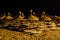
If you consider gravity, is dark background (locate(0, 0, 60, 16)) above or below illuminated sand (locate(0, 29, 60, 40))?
above

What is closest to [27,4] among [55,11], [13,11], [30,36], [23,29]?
[13,11]

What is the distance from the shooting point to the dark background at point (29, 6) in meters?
6.57

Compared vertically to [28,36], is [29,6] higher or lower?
higher

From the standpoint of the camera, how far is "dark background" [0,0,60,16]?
259 inches

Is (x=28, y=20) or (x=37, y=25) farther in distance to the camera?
(x=28, y=20)

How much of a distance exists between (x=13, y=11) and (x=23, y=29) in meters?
2.25

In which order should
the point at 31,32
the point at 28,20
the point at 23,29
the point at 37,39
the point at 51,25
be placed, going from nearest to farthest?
1. the point at 37,39
2. the point at 31,32
3. the point at 23,29
4. the point at 51,25
5. the point at 28,20

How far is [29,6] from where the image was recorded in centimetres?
668

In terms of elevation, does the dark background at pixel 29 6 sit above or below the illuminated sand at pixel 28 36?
above

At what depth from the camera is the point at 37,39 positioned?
394cm

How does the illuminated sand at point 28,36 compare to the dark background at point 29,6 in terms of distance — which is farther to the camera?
the dark background at point 29,6

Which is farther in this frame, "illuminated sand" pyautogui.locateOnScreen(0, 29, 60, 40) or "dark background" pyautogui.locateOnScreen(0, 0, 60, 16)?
"dark background" pyautogui.locateOnScreen(0, 0, 60, 16)

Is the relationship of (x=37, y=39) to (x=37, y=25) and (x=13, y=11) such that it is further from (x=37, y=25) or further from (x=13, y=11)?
(x=13, y=11)

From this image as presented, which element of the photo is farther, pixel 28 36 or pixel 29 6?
pixel 29 6
